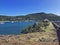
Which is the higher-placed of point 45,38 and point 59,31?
point 59,31

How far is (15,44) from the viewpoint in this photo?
11.9ft

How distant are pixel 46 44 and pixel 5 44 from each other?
924 millimetres

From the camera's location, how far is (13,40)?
153 inches

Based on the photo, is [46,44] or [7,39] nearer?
[46,44]

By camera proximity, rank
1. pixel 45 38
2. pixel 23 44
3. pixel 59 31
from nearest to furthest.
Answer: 1. pixel 59 31
2. pixel 23 44
3. pixel 45 38

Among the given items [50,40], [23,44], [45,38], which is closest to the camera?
[23,44]

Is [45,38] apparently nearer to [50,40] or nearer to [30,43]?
[50,40]

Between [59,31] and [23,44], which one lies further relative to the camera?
[23,44]

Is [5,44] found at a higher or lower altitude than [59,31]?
lower

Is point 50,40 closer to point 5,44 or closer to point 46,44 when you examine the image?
point 46,44

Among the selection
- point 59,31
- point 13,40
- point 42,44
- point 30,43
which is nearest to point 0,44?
point 13,40

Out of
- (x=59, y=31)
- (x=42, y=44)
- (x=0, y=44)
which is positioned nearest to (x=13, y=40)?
(x=0, y=44)

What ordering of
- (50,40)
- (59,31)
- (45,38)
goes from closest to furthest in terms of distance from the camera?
(59,31)
(50,40)
(45,38)

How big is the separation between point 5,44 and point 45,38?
3.49ft
